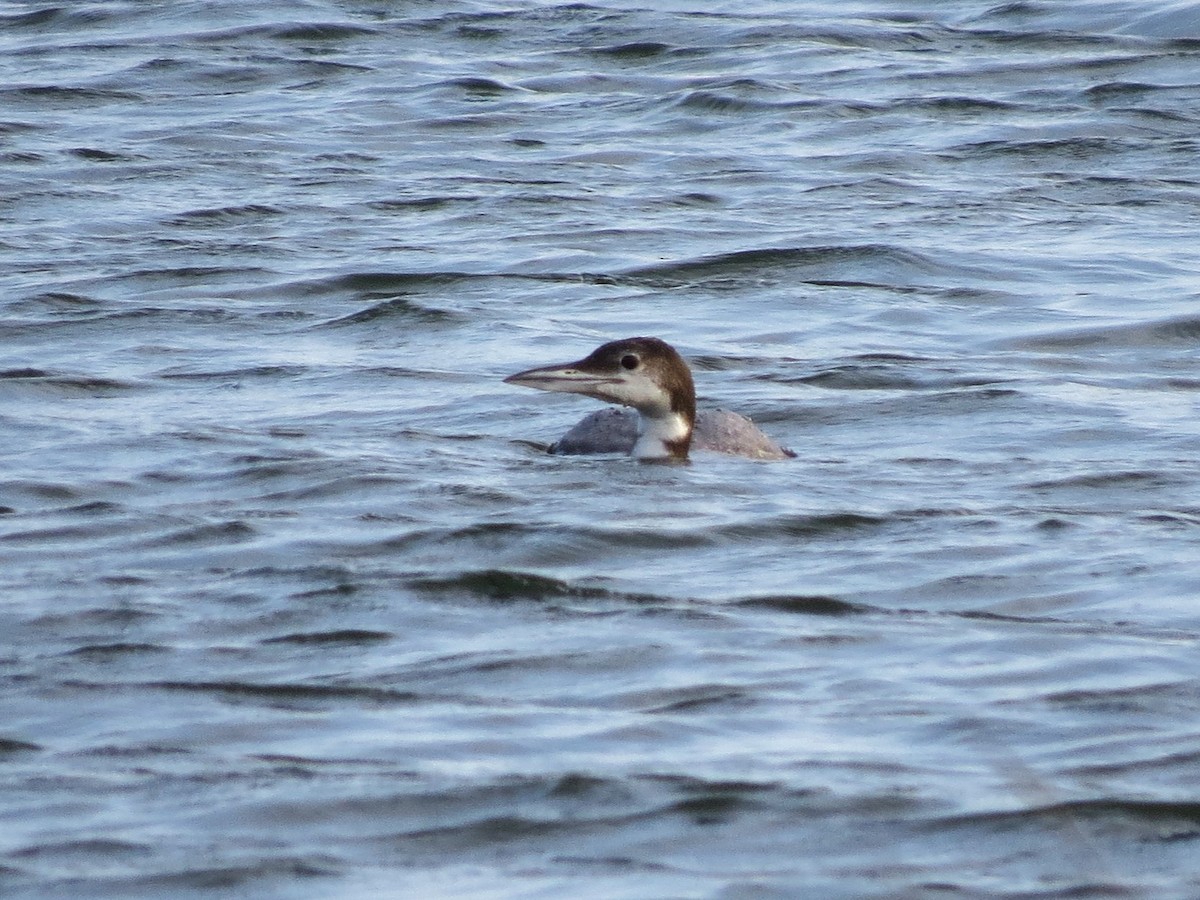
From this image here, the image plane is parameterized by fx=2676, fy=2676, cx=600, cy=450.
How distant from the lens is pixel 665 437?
1151 cm

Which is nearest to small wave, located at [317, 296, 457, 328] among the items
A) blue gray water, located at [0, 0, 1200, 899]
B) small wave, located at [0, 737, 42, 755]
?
blue gray water, located at [0, 0, 1200, 899]

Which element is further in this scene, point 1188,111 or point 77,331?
point 1188,111

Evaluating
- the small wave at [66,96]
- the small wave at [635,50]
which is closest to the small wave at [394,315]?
the small wave at [66,96]

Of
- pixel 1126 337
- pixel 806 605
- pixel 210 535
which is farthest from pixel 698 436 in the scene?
pixel 1126 337

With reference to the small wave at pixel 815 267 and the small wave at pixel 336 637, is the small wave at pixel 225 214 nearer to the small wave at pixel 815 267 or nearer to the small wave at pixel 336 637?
the small wave at pixel 815 267

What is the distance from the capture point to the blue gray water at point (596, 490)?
255 inches

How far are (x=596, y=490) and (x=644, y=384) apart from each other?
849 mm

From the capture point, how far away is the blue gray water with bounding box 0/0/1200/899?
21.3ft

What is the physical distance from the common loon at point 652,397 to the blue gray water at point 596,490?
0.56ft

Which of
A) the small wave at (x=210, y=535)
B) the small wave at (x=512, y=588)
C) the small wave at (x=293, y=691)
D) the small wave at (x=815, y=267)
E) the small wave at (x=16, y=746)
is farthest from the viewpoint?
the small wave at (x=815, y=267)

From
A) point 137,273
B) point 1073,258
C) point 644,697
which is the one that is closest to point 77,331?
point 137,273

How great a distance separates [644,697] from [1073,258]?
951 centimetres

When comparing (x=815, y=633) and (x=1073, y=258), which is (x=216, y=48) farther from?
(x=815, y=633)

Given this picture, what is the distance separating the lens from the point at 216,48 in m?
24.9
